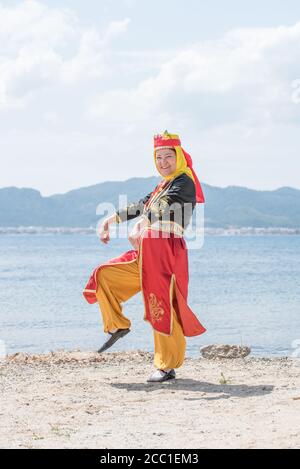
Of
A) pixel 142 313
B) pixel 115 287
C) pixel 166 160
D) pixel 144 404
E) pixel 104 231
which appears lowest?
pixel 142 313

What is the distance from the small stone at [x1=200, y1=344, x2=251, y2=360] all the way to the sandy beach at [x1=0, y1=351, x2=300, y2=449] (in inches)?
15.5

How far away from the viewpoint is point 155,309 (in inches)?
303

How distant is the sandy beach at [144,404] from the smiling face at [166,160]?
1987 mm

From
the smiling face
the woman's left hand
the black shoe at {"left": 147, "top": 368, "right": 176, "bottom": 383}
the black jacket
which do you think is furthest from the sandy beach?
the smiling face

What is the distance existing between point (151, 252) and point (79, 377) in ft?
5.04

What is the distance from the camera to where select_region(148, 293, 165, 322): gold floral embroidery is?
7.67 metres

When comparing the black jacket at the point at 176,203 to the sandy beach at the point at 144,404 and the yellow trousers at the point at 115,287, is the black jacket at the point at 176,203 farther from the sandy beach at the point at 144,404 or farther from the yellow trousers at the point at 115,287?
the sandy beach at the point at 144,404

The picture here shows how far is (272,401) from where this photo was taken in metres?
6.86

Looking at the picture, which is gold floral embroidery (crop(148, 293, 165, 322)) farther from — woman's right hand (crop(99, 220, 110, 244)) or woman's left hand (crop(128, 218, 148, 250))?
woman's right hand (crop(99, 220, 110, 244))

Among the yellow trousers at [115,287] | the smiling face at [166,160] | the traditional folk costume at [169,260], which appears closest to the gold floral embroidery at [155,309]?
the traditional folk costume at [169,260]

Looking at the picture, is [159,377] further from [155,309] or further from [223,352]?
[223,352]

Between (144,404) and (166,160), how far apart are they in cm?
229

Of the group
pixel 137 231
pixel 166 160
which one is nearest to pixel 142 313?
pixel 137 231
